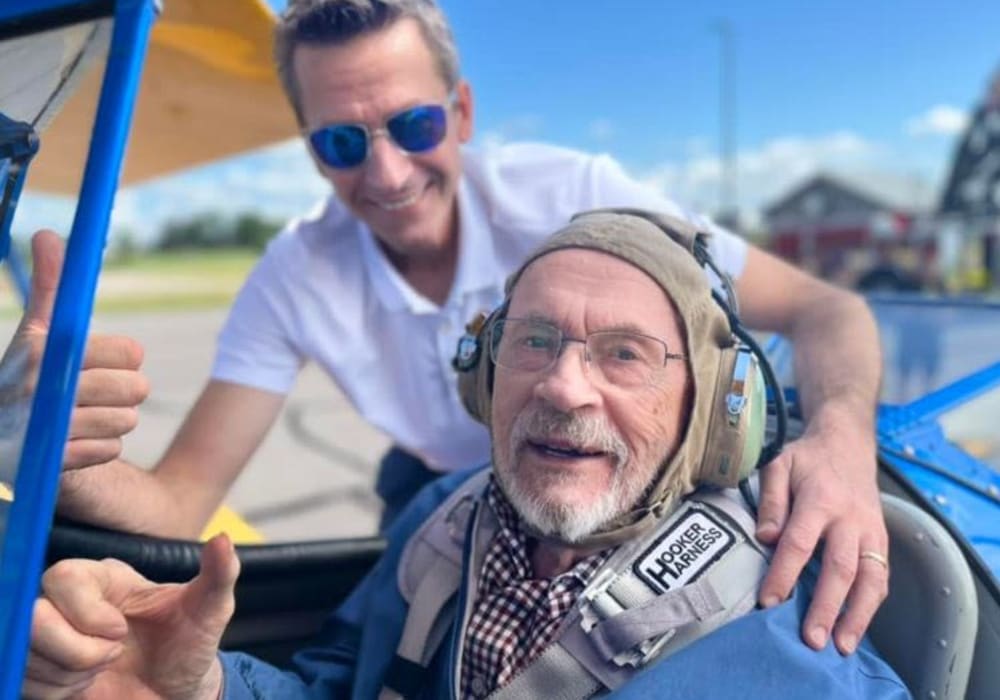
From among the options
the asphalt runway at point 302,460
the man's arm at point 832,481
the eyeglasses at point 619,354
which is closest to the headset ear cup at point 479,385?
the eyeglasses at point 619,354

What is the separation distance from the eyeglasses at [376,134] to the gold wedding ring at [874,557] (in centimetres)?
118

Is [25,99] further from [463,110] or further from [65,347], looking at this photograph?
[463,110]

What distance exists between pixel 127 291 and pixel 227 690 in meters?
35.3

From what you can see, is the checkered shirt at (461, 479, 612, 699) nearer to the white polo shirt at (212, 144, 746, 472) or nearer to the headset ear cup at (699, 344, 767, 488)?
the headset ear cup at (699, 344, 767, 488)

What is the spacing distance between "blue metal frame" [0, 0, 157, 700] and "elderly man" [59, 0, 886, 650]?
35.4 inches

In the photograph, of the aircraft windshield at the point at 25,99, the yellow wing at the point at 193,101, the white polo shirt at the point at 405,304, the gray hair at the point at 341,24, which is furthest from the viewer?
the white polo shirt at the point at 405,304

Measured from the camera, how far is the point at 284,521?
17.7 feet

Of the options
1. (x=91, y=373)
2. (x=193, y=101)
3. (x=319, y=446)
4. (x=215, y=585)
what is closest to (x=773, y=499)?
(x=215, y=585)

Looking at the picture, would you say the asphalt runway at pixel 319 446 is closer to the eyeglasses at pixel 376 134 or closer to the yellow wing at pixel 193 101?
the yellow wing at pixel 193 101

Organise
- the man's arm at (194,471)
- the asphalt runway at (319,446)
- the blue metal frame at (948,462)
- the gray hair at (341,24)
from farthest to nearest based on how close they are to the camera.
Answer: the asphalt runway at (319,446) < the gray hair at (341,24) < the man's arm at (194,471) < the blue metal frame at (948,462)

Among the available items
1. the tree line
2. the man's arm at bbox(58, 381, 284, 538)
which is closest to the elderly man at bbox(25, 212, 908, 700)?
the man's arm at bbox(58, 381, 284, 538)

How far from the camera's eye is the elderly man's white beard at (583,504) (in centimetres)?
144

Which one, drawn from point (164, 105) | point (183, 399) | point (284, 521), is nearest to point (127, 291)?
point (183, 399)

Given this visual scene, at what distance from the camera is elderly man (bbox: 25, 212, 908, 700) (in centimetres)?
131
